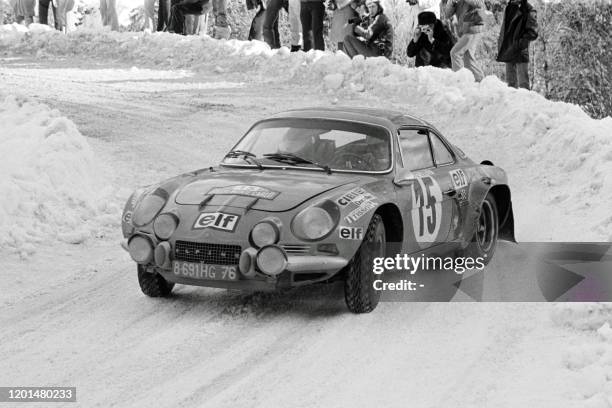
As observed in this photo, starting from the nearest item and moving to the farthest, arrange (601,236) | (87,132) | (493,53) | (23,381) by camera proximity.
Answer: (23,381) → (601,236) → (87,132) → (493,53)

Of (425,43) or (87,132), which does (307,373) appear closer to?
(87,132)

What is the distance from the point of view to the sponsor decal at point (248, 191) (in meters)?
6.81

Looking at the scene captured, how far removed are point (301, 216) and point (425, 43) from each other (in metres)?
10.8

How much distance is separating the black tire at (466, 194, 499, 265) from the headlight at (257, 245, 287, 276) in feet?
8.25

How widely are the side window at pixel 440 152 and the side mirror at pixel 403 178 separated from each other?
0.83m

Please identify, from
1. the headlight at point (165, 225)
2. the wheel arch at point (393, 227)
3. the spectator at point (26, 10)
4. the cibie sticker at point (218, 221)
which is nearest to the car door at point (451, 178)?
the wheel arch at point (393, 227)

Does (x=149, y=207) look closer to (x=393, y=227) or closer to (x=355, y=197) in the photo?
(x=355, y=197)

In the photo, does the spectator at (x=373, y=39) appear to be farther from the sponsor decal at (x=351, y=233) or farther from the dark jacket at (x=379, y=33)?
the sponsor decal at (x=351, y=233)

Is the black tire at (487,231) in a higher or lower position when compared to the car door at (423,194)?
lower

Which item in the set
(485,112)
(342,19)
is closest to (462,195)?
(485,112)

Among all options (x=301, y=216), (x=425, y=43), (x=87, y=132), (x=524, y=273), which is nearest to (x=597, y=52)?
(x=425, y=43)

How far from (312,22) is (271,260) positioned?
12.4 metres

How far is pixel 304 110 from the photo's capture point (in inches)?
324

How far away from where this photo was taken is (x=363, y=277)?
6.73m
